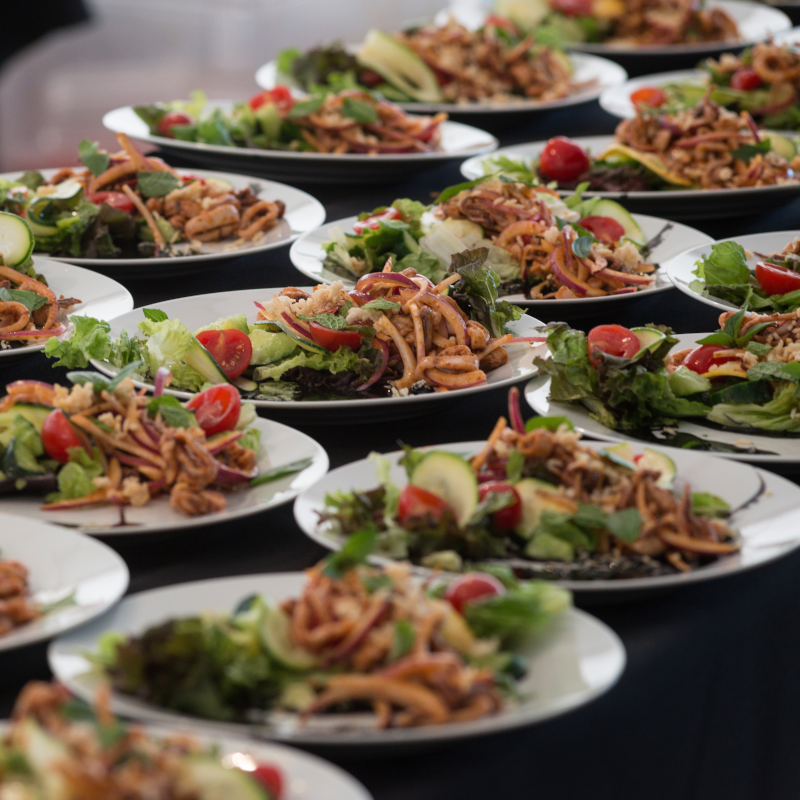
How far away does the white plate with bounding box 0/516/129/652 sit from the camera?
1467 millimetres

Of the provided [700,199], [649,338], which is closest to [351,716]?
[649,338]

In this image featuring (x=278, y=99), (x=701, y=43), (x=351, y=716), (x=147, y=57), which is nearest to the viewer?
(x=351, y=716)

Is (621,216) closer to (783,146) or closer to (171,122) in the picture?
(783,146)

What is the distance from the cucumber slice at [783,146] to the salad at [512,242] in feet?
3.39

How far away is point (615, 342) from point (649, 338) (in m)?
0.07

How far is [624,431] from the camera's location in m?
2.25

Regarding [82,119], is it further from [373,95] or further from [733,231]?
[733,231]

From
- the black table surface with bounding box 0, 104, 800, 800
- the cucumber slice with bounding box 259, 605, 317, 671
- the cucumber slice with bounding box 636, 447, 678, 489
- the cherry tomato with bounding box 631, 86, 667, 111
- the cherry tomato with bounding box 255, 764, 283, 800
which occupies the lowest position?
the black table surface with bounding box 0, 104, 800, 800

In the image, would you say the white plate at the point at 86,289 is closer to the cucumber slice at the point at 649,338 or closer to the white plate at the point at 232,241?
the white plate at the point at 232,241

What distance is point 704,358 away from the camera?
2.45 m

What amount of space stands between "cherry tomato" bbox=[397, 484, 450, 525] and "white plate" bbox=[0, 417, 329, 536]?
0.66ft

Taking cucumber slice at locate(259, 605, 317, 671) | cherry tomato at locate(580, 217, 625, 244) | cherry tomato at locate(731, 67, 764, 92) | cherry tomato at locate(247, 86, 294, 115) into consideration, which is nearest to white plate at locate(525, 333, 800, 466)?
cucumber slice at locate(259, 605, 317, 671)

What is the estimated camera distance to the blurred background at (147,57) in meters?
10.3

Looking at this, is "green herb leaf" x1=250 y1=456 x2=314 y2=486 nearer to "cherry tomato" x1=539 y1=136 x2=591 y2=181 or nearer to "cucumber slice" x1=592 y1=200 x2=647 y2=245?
"cucumber slice" x1=592 y1=200 x2=647 y2=245
